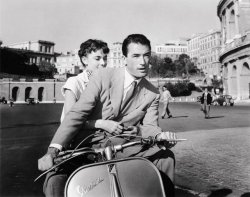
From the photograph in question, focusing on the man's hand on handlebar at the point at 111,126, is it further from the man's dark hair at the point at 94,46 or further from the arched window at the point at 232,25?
the arched window at the point at 232,25

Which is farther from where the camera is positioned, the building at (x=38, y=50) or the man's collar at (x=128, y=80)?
the building at (x=38, y=50)

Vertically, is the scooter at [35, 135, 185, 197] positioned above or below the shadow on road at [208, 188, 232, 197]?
above

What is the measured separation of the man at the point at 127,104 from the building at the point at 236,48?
30075mm

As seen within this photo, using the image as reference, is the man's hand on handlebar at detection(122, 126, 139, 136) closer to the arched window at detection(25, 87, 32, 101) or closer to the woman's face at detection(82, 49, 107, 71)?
the woman's face at detection(82, 49, 107, 71)

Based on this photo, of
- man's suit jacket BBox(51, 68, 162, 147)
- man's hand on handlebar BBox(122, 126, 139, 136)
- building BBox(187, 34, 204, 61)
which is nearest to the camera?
man's suit jacket BBox(51, 68, 162, 147)

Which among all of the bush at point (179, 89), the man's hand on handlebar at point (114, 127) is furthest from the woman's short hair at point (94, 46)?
the bush at point (179, 89)

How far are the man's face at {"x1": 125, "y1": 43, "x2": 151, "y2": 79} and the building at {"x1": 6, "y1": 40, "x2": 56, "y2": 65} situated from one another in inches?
4325

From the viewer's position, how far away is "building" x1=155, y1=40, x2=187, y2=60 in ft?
471

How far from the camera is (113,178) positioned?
188 cm

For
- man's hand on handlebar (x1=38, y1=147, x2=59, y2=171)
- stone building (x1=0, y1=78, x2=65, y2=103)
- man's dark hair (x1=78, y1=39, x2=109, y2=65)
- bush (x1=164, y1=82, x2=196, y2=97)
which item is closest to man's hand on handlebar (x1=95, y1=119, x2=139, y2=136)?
man's hand on handlebar (x1=38, y1=147, x2=59, y2=171)

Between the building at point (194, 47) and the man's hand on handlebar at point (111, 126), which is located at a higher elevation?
the building at point (194, 47)

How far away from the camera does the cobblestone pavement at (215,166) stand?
13.2ft

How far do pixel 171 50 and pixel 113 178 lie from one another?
485 feet

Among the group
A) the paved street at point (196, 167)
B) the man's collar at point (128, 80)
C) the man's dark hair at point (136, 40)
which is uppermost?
the man's dark hair at point (136, 40)
